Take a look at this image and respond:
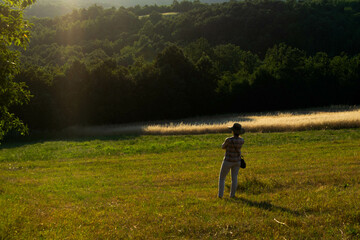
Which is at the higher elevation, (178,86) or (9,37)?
(178,86)

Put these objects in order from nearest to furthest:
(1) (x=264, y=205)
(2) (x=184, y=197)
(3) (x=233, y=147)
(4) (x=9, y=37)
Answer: (1) (x=264, y=205), (4) (x=9, y=37), (3) (x=233, y=147), (2) (x=184, y=197)

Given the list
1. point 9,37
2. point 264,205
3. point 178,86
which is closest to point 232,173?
point 264,205

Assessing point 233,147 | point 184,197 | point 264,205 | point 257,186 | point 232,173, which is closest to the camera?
point 264,205

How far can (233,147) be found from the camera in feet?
36.4

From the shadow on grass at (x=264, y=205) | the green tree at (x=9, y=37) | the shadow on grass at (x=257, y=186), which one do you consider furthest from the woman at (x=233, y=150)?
the green tree at (x=9, y=37)

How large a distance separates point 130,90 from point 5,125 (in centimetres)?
3878

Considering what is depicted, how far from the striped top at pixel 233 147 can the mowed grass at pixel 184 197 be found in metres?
1.30

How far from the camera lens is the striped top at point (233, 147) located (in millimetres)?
11023

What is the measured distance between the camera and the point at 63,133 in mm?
47500

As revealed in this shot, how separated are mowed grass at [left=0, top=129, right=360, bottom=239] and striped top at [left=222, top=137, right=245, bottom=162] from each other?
1304 millimetres

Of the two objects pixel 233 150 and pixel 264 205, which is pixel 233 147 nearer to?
pixel 233 150

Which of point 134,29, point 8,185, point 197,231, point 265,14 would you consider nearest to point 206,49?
point 265,14

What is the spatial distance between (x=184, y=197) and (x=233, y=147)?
2.36 m

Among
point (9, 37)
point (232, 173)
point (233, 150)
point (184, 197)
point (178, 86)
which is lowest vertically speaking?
point (184, 197)
